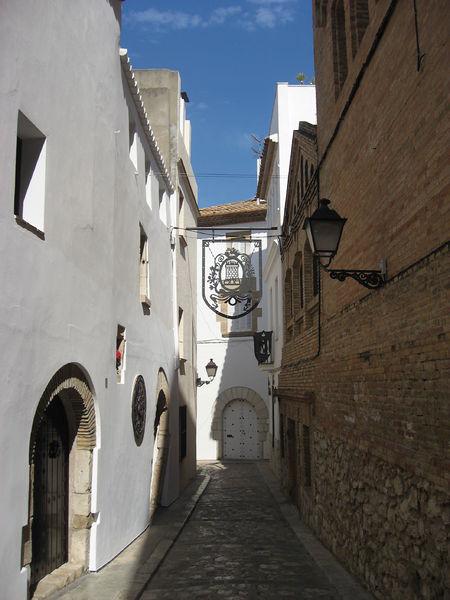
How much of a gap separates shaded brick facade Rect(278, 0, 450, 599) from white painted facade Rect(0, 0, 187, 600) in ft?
10.0

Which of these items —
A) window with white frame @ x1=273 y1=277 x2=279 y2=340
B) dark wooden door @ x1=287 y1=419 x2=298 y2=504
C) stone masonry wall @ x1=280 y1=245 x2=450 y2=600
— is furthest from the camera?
window with white frame @ x1=273 y1=277 x2=279 y2=340

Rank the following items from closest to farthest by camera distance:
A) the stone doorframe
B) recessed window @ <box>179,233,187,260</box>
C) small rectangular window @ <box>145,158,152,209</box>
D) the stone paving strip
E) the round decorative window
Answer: the stone paving strip
the round decorative window
small rectangular window @ <box>145,158,152,209</box>
recessed window @ <box>179,233,187,260</box>
the stone doorframe

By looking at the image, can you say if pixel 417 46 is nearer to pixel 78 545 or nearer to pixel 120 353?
pixel 120 353

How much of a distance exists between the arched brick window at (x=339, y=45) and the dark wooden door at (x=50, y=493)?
5923 millimetres

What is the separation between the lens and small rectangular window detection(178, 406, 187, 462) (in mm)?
15366

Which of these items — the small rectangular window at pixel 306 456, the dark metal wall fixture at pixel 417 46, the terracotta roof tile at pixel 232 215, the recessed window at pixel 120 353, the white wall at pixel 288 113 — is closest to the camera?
the dark metal wall fixture at pixel 417 46

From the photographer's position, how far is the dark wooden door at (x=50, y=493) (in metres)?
6.66

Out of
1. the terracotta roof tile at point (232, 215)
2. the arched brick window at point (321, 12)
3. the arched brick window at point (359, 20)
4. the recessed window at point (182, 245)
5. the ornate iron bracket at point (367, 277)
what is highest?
the terracotta roof tile at point (232, 215)

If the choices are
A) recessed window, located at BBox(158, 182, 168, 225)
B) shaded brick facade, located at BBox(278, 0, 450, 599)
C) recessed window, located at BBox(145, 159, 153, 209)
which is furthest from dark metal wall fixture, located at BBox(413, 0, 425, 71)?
recessed window, located at BBox(158, 182, 168, 225)

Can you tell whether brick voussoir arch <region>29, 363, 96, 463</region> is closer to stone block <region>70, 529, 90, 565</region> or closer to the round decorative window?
stone block <region>70, 529, 90, 565</region>

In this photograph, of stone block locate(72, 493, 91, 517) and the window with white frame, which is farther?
the window with white frame

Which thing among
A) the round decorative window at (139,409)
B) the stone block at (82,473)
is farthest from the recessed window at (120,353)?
the stone block at (82,473)

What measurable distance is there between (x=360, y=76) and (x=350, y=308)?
2.78m

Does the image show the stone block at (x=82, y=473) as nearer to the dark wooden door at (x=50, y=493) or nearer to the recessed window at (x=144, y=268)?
the dark wooden door at (x=50, y=493)
